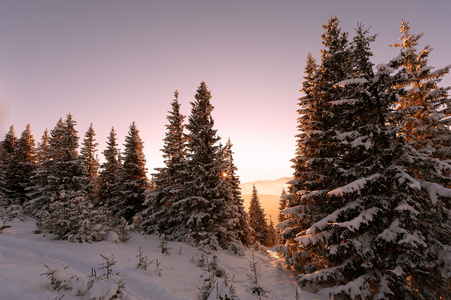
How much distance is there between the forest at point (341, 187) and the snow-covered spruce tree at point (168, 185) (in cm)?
12

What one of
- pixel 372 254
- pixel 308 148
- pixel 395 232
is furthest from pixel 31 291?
pixel 308 148

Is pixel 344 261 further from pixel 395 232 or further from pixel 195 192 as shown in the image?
pixel 195 192

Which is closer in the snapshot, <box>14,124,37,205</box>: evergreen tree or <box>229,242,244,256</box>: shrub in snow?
<box>229,242,244,256</box>: shrub in snow

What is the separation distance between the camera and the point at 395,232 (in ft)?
25.6

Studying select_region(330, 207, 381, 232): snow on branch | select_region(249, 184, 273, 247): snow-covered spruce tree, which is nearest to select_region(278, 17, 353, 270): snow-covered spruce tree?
select_region(330, 207, 381, 232): snow on branch

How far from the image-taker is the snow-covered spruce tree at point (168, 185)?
61.7ft

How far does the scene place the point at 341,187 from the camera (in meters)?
8.77

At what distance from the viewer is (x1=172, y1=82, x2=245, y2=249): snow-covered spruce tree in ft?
53.1

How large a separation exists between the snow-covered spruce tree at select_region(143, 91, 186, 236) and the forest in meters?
0.12

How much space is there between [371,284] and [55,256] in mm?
12673

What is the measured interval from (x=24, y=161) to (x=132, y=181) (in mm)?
23246

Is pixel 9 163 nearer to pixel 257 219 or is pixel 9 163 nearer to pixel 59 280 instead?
pixel 59 280

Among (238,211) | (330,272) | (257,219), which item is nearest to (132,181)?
(238,211)

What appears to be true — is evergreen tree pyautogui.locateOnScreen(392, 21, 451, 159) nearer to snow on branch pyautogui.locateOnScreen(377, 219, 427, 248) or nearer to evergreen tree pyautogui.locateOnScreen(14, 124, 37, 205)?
snow on branch pyautogui.locateOnScreen(377, 219, 427, 248)
